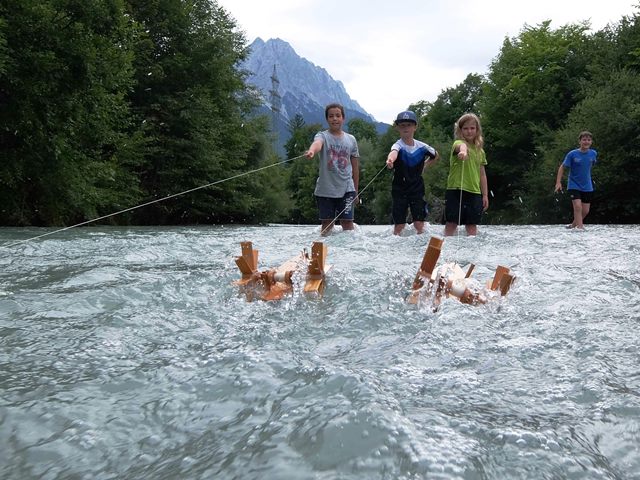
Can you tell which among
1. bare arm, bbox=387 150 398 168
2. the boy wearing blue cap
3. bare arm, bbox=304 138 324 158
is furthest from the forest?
the boy wearing blue cap

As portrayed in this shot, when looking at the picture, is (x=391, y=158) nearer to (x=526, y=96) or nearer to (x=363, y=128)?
(x=526, y=96)

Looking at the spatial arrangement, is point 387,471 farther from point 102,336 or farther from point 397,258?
point 397,258

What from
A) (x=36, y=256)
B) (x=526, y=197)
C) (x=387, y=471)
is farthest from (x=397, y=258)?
(x=526, y=197)

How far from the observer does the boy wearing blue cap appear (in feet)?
28.7

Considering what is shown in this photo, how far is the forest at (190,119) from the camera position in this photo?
535 inches

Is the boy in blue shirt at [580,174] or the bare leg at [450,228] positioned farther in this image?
the boy in blue shirt at [580,174]

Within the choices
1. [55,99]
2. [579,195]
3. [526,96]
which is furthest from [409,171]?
[526,96]

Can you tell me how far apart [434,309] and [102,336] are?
6.39ft

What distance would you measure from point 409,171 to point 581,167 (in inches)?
207

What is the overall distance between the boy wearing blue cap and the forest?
8.24 ft

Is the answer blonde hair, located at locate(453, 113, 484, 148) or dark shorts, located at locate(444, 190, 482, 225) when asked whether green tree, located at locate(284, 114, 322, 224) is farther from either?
blonde hair, located at locate(453, 113, 484, 148)

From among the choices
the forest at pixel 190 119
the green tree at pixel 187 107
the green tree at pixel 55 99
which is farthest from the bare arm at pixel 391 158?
the green tree at pixel 187 107

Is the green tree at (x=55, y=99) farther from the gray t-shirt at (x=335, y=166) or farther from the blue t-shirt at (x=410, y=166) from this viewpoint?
the blue t-shirt at (x=410, y=166)

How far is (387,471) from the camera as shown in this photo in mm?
1787
